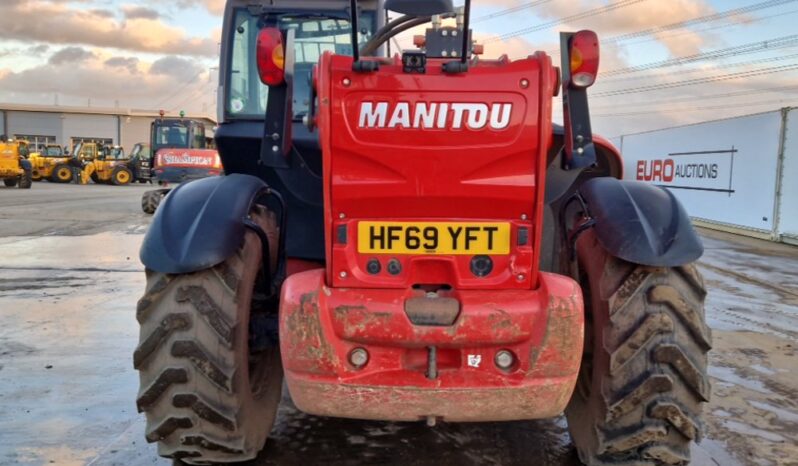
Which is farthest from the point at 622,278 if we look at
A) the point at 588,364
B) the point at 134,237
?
the point at 134,237

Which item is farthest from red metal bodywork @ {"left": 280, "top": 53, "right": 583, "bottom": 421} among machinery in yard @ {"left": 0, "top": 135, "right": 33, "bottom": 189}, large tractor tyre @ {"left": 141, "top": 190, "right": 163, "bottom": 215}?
machinery in yard @ {"left": 0, "top": 135, "right": 33, "bottom": 189}

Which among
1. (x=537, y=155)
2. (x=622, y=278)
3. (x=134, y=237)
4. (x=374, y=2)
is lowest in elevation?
(x=134, y=237)

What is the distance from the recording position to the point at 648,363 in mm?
2883

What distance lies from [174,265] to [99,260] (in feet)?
28.2

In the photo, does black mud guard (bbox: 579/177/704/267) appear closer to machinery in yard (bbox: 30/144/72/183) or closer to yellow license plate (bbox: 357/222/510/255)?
yellow license plate (bbox: 357/222/510/255)

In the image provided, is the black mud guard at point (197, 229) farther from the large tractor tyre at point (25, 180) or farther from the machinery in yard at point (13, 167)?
the large tractor tyre at point (25, 180)

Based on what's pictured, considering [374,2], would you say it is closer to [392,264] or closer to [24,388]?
[392,264]

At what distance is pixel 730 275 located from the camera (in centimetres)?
1045

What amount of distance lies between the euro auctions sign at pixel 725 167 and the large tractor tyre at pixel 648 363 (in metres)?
11.8

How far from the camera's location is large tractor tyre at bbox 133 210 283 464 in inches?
116

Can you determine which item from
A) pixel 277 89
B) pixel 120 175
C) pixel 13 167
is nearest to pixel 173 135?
pixel 13 167

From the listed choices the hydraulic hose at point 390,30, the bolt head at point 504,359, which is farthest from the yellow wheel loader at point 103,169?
the bolt head at point 504,359

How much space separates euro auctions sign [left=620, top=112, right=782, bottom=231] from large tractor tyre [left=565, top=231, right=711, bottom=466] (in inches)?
466

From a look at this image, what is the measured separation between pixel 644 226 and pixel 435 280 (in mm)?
905
